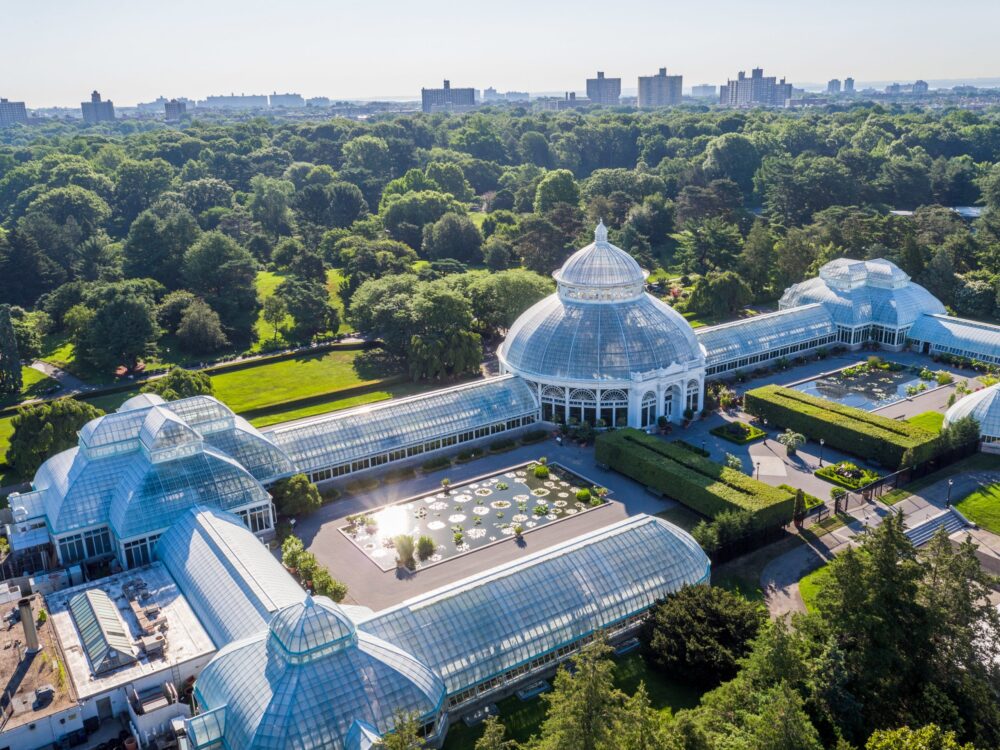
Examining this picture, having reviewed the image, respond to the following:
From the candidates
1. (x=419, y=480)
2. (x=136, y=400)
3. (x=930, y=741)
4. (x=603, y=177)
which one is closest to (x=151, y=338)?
(x=136, y=400)

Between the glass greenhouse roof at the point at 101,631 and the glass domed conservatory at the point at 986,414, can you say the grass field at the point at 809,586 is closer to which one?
the glass domed conservatory at the point at 986,414

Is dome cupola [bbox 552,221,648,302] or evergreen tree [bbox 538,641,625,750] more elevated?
dome cupola [bbox 552,221,648,302]

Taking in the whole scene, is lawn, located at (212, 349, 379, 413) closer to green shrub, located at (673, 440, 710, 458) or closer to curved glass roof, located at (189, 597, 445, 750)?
green shrub, located at (673, 440, 710, 458)

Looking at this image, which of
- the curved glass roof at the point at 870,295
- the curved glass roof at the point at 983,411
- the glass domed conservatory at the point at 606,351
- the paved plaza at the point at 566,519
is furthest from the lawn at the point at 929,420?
the curved glass roof at the point at 870,295

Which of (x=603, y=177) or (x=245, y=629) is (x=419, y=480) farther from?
(x=603, y=177)

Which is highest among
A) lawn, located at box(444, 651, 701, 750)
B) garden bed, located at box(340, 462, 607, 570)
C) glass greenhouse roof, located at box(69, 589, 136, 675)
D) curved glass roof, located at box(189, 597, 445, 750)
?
curved glass roof, located at box(189, 597, 445, 750)

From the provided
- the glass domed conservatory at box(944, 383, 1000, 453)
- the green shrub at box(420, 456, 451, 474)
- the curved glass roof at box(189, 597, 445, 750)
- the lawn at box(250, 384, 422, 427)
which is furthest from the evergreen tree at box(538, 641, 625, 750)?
the lawn at box(250, 384, 422, 427)
